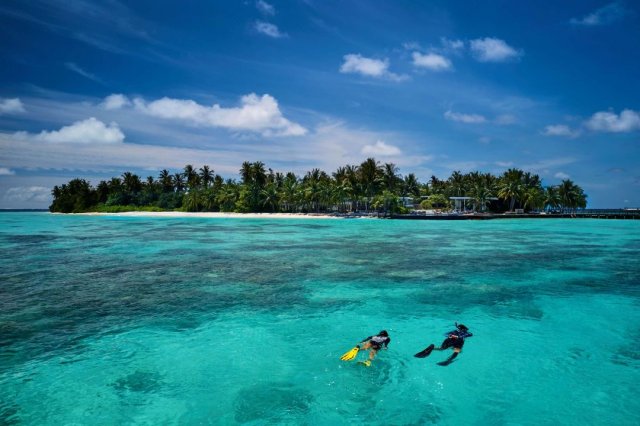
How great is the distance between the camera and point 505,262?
25094mm

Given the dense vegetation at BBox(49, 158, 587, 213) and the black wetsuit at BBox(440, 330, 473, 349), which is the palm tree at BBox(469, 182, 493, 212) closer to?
the dense vegetation at BBox(49, 158, 587, 213)

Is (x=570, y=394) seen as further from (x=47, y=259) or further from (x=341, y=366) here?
(x=47, y=259)

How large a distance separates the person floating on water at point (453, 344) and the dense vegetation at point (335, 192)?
75.8m

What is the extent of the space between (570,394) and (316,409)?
515cm

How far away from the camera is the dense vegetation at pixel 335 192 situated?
92.2 meters

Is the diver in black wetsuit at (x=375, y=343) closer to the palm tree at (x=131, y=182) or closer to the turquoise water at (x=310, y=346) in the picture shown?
the turquoise water at (x=310, y=346)

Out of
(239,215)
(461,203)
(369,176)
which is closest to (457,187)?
(461,203)

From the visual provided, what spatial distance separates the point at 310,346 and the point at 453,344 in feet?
12.3

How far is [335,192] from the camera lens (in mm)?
90875

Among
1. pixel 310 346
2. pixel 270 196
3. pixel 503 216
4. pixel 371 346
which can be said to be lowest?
pixel 310 346

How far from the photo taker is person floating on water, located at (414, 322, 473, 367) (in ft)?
32.0

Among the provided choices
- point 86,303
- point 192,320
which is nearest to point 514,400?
point 192,320

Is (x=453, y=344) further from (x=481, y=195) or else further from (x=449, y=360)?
(x=481, y=195)

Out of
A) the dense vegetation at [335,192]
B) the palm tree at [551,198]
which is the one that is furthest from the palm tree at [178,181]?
the palm tree at [551,198]
